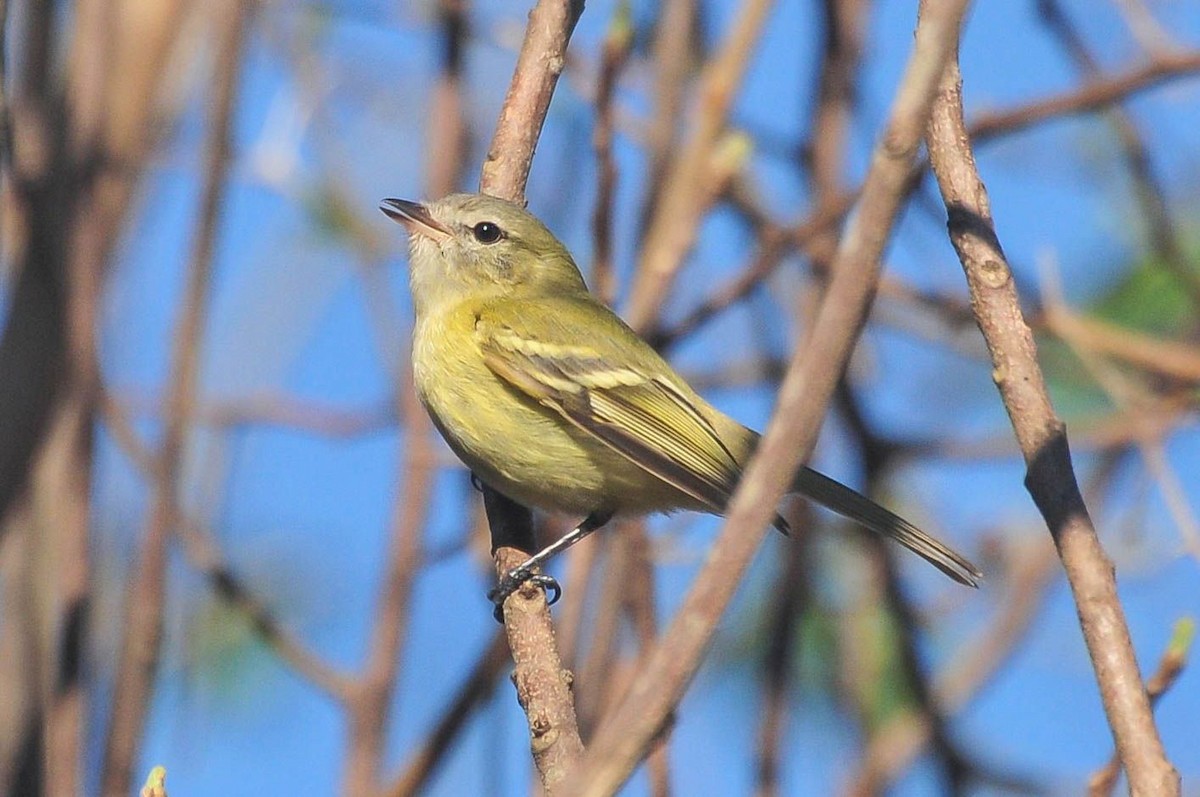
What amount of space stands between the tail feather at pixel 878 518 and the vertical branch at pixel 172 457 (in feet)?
5.19

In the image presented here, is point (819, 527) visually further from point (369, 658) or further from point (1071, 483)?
point (1071, 483)

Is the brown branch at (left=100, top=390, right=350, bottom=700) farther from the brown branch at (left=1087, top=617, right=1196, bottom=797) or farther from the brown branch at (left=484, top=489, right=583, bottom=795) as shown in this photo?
the brown branch at (left=1087, top=617, right=1196, bottom=797)

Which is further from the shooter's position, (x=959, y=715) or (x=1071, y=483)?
(x=959, y=715)

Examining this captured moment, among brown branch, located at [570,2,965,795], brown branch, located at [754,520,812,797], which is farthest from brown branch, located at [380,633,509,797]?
brown branch, located at [570,2,965,795]

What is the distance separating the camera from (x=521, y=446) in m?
3.92

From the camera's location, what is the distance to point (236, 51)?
3877 millimetres

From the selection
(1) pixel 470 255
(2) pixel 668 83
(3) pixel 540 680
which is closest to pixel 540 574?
(3) pixel 540 680

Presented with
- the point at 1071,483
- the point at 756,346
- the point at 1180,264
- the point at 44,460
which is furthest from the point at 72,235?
the point at 1180,264

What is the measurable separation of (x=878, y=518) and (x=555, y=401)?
36.3 inches

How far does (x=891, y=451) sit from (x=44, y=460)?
96.1 inches

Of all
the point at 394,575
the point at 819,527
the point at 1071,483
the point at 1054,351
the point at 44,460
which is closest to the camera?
the point at 1071,483

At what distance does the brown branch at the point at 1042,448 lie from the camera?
1.85 metres

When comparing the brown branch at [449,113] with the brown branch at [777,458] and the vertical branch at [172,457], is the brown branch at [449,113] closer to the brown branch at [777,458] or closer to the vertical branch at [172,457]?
the vertical branch at [172,457]

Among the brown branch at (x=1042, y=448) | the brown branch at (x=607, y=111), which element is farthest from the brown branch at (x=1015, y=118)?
the brown branch at (x=1042, y=448)
